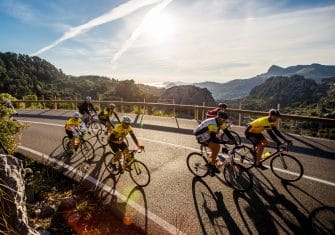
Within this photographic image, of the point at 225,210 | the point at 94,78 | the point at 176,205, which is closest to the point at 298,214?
the point at 225,210

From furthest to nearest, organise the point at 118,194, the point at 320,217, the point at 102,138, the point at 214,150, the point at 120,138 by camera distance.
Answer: the point at 102,138 < the point at 120,138 < the point at 214,150 < the point at 118,194 < the point at 320,217

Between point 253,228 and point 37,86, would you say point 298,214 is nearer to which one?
point 253,228

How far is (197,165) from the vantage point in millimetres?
7672

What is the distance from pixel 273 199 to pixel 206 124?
2666mm

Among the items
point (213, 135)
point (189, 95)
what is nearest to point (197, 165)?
point (213, 135)

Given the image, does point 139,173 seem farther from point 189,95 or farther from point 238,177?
point 189,95

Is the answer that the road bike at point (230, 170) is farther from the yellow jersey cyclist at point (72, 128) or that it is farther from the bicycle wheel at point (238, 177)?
the yellow jersey cyclist at point (72, 128)

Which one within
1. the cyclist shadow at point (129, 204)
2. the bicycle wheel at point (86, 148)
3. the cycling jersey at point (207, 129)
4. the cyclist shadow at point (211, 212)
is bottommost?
the cyclist shadow at point (129, 204)

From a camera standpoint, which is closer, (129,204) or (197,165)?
(129,204)

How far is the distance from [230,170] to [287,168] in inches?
68.9

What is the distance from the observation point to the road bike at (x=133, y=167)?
7.20m

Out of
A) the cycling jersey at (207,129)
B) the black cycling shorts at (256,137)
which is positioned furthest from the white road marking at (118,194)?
the black cycling shorts at (256,137)

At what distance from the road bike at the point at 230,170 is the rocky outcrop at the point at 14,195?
478 cm

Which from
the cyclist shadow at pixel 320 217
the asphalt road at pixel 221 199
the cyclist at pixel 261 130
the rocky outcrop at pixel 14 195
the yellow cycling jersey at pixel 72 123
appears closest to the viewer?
the rocky outcrop at pixel 14 195
